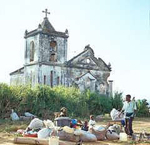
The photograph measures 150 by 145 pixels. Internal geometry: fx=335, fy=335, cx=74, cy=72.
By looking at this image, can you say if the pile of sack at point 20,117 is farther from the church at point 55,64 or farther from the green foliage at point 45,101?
the church at point 55,64

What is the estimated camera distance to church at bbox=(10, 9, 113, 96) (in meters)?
29.6

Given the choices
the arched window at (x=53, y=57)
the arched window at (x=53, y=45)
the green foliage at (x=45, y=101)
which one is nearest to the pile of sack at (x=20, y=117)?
the green foliage at (x=45, y=101)

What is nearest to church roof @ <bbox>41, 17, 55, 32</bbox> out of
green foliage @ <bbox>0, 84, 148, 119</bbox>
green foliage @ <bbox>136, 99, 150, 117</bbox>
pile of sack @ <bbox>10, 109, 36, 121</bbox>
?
green foliage @ <bbox>0, 84, 148, 119</bbox>

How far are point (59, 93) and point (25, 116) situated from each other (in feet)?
12.7

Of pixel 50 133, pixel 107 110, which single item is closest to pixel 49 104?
pixel 107 110

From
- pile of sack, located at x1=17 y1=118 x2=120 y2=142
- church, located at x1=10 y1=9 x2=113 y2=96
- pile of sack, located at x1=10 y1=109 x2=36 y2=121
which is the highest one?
church, located at x1=10 y1=9 x2=113 y2=96

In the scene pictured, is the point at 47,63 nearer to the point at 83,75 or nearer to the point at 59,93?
the point at 83,75

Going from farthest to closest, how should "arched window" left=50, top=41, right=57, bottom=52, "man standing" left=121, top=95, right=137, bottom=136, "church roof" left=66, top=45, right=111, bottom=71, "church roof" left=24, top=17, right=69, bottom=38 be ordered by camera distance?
"church roof" left=66, top=45, right=111, bottom=71 → "arched window" left=50, top=41, right=57, bottom=52 → "church roof" left=24, top=17, right=69, bottom=38 → "man standing" left=121, top=95, right=137, bottom=136

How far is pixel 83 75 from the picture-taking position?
31.4 m

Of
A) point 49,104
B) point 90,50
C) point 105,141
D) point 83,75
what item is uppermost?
point 90,50

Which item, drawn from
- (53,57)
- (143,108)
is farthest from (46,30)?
(143,108)

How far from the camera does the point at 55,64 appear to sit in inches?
1195

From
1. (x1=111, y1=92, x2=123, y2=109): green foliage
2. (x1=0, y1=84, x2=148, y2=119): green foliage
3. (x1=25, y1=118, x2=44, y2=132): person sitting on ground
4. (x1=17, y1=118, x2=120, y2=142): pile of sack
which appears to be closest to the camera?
(x1=17, y1=118, x2=120, y2=142): pile of sack

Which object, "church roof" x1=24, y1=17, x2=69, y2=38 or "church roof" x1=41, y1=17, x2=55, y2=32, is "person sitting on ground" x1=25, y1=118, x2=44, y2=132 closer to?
"church roof" x1=24, y1=17, x2=69, y2=38
